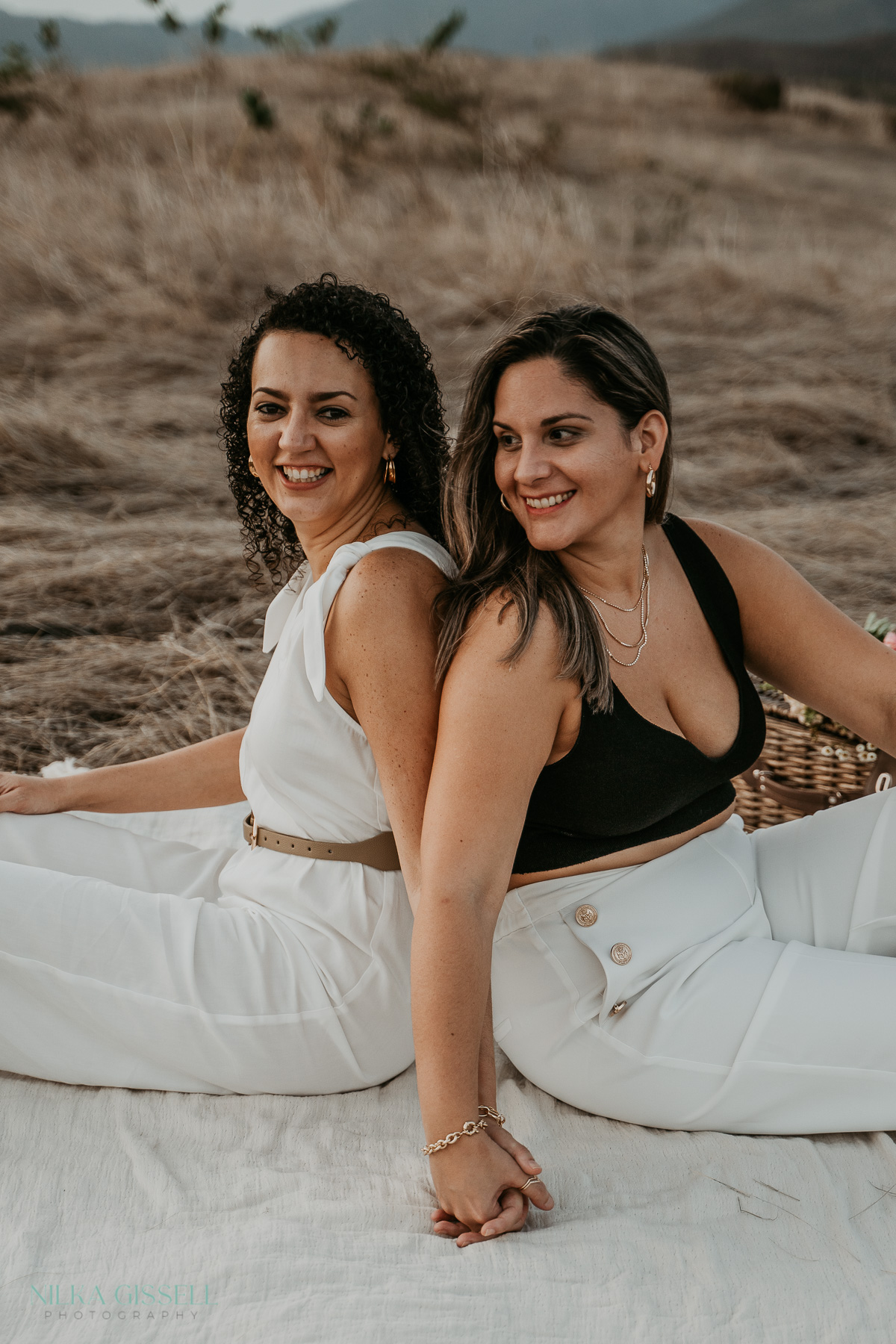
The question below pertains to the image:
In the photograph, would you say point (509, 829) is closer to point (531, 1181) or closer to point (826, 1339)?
point (531, 1181)

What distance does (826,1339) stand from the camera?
1360 millimetres

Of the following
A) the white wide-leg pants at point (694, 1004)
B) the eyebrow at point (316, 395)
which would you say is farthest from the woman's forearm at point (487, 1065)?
the eyebrow at point (316, 395)

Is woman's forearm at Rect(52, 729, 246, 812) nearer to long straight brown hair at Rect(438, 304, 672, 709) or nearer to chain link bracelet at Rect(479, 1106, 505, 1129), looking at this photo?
long straight brown hair at Rect(438, 304, 672, 709)

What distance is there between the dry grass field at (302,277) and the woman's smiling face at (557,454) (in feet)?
1.50

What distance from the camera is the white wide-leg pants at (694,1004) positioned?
5.47ft

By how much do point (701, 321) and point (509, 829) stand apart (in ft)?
23.4

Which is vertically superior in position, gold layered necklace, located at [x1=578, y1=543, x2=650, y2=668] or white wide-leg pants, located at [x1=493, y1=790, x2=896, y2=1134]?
gold layered necklace, located at [x1=578, y1=543, x2=650, y2=668]

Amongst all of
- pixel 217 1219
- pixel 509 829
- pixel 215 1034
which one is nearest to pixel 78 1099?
pixel 215 1034

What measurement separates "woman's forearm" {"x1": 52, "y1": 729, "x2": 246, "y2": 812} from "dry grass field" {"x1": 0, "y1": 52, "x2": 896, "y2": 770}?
91 cm

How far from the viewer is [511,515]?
180 centimetres

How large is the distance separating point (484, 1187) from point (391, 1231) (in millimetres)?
153

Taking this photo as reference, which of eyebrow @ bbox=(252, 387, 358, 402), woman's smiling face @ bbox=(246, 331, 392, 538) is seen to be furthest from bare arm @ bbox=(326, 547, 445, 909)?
eyebrow @ bbox=(252, 387, 358, 402)

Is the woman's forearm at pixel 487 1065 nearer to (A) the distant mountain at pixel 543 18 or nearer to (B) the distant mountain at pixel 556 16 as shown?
(A) the distant mountain at pixel 543 18

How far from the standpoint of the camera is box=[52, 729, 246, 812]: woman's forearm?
7.36 ft
